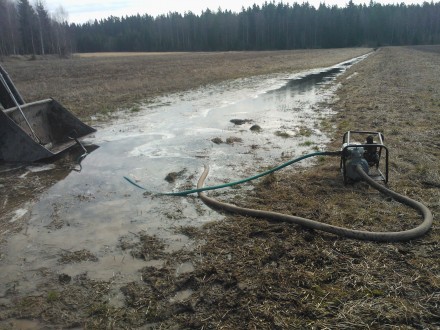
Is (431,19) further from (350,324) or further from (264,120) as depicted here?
(350,324)

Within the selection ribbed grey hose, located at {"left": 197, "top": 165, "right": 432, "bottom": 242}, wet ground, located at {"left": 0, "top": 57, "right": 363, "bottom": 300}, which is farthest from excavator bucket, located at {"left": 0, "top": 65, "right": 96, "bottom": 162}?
ribbed grey hose, located at {"left": 197, "top": 165, "right": 432, "bottom": 242}

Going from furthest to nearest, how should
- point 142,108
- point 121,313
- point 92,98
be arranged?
point 92,98
point 142,108
point 121,313

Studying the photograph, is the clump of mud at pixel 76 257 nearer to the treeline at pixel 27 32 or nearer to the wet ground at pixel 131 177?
the wet ground at pixel 131 177

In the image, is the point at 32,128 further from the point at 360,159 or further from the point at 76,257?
the point at 360,159

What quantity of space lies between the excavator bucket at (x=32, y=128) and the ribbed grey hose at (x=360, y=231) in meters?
4.00

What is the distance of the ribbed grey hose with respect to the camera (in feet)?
13.7

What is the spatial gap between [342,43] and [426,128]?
109993 mm

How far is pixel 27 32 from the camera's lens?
66125 millimetres

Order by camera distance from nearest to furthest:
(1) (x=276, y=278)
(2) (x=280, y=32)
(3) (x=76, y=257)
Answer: (1) (x=276, y=278)
(3) (x=76, y=257)
(2) (x=280, y=32)

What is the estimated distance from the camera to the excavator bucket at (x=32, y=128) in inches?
284

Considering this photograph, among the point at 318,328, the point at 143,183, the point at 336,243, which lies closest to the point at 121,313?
the point at 318,328

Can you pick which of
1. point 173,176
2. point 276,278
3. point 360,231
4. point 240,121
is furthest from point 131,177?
point 240,121

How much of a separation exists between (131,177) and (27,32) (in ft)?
240

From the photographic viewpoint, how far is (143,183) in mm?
6426
